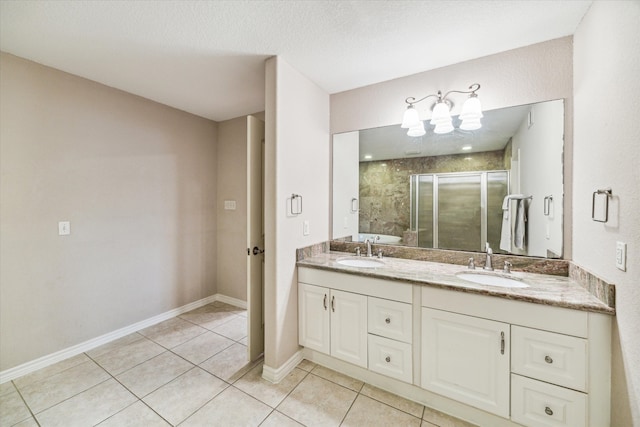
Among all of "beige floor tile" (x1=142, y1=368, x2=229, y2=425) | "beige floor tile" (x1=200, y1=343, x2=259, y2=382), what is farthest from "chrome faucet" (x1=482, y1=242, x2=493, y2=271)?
"beige floor tile" (x1=142, y1=368, x2=229, y2=425)

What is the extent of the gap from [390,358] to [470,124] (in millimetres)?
1763

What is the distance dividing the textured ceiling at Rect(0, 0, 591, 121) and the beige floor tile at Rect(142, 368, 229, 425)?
2.39 meters

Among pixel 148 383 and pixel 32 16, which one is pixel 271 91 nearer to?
pixel 32 16

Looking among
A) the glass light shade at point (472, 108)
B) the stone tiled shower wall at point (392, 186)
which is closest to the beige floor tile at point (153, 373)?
the stone tiled shower wall at point (392, 186)

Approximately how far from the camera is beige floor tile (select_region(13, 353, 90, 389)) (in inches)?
72.5

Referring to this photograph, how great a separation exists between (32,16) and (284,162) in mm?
1642

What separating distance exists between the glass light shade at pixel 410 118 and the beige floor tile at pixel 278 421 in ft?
7.25

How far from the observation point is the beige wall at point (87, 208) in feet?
6.19

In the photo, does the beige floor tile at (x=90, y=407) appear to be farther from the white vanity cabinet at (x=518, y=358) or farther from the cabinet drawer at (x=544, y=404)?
the cabinet drawer at (x=544, y=404)

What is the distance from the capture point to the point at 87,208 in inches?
89.1

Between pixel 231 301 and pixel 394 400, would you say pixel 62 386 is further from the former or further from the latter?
pixel 394 400

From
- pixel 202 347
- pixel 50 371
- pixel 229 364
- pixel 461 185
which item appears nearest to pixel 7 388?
pixel 50 371

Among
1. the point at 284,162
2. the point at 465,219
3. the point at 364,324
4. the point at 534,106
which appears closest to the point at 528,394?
the point at 364,324

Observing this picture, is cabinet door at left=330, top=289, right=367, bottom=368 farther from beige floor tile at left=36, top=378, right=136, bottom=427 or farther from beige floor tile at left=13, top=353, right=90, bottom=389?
beige floor tile at left=13, top=353, right=90, bottom=389
